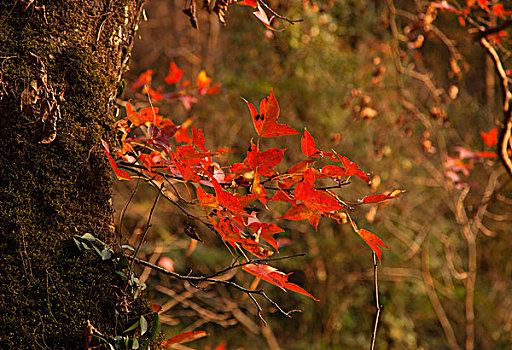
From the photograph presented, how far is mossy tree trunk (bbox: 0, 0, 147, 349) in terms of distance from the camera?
67 centimetres

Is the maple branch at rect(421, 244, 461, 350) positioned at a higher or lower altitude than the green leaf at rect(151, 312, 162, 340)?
lower

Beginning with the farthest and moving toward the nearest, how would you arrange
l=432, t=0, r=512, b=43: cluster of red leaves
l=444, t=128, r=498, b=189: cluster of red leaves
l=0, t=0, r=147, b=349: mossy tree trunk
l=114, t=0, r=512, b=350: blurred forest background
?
l=114, t=0, r=512, b=350: blurred forest background, l=444, t=128, r=498, b=189: cluster of red leaves, l=432, t=0, r=512, b=43: cluster of red leaves, l=0, t=0, r=147, b=349: mossy tree trunk

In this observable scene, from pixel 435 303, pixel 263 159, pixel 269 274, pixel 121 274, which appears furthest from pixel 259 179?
pixel 435 303

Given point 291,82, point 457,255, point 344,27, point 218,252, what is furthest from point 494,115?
point 218,252

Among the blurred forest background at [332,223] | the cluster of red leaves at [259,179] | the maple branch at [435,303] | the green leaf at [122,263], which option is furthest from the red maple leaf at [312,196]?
the maple branch at [435,303]

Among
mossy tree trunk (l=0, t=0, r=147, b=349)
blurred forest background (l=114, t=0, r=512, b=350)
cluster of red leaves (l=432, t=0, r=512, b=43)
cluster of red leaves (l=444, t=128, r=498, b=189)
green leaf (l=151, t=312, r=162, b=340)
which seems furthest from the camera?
blurred forest background (l=114, t=0, r=512, b=350)

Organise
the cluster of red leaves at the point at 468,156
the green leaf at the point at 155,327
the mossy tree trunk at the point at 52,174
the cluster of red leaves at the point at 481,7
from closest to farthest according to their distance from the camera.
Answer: the mossy tree trunk at the point at 52,174 < the green leaf at the point at 155,327 < the cluster of red leaves at the point at 481,7 < the cluster of red leaves at the point at 468,156

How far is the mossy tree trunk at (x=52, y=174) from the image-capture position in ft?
2.21

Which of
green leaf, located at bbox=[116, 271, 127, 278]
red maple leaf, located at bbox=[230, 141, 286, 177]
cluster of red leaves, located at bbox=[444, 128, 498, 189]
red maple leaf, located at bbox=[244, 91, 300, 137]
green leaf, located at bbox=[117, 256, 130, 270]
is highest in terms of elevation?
red maple leaf, located at bbox=[244, 91, 300, 137]

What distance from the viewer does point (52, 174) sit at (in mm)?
709

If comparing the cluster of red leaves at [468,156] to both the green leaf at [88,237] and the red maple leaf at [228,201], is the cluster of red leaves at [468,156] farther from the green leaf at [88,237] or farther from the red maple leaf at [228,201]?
the green leaf at [88,237]

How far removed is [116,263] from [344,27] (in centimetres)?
326

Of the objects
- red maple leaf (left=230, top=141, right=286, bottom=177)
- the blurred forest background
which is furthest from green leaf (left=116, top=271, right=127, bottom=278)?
the blurred forest background

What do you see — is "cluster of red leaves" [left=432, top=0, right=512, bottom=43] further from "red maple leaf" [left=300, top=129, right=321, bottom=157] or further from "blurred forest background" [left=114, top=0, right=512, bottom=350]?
"blurred forest background" [left=114, top=0, right=512, bottom=350]
